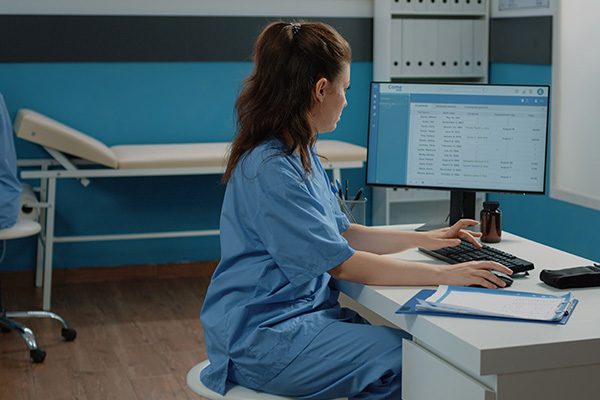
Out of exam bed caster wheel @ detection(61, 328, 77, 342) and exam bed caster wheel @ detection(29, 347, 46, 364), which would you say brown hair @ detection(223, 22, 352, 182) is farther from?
exam bed caster wheel @ detection(61, 328, 77, 342)

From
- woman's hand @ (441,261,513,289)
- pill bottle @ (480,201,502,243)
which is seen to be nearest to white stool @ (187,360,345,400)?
woman's hand @ (441,261,513,289)

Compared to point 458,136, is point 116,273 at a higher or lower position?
lower

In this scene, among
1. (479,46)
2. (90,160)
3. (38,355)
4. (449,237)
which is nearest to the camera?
(449,237)

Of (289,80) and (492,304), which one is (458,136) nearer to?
Result: (289,80)

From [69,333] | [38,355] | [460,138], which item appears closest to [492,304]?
[460,138]

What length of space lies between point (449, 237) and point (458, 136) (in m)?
0.29

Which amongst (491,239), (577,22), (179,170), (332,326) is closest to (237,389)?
(332,326)

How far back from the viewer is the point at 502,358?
117cm

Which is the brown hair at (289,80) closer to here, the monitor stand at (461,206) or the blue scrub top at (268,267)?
the blue scrub top at (268,267)

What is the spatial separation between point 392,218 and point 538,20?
1256 millimetres

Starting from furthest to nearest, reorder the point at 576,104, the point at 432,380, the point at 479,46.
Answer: the point at 479,46 < the point at 576,104 < the point at 432,380

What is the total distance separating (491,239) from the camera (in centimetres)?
194

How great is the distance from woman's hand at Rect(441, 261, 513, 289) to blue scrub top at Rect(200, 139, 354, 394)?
7.7 inches

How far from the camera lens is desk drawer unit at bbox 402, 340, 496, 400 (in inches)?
48.1
